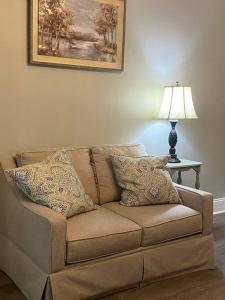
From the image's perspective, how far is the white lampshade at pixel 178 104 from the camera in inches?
135

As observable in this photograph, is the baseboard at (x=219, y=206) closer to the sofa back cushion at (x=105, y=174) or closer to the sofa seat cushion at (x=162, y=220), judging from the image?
the sofa seat cushion at (x=162, y=220)

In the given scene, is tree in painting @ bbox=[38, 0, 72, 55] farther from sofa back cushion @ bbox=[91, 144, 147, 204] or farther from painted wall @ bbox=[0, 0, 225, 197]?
sofa back cushion @ bbox=[91, 144, 147, 204]

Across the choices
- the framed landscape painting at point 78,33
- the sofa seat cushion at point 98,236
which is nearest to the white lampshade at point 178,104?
the framed landscape painting at point 78,33

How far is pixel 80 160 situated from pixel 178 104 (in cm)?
109

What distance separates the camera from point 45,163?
2561mm

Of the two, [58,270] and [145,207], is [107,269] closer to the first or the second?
[58,270]

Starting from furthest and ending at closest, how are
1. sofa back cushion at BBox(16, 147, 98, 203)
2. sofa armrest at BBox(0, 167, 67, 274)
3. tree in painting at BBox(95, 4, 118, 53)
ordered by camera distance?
tree in painting at BBox(95, 4, 118, 53)
sofa back cushion at BBox(16, 147, 98, 203)
sofa armrest at BBox(0, 167, 67, 274)

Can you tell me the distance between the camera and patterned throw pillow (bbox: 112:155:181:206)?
9.15 ft

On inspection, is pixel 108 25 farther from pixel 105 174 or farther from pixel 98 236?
pixel 98 236

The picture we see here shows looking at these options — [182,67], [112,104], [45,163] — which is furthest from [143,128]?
[45,163]

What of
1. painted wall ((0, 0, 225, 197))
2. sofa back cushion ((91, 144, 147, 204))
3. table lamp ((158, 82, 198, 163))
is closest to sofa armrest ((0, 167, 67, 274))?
painted wall ((0, 0, 225, 197))

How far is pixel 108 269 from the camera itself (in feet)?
7.77

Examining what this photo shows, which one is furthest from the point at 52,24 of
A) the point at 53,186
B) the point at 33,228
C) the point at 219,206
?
the point at 219,206

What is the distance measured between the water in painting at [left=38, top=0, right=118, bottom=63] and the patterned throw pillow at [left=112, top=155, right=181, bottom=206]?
96cm
